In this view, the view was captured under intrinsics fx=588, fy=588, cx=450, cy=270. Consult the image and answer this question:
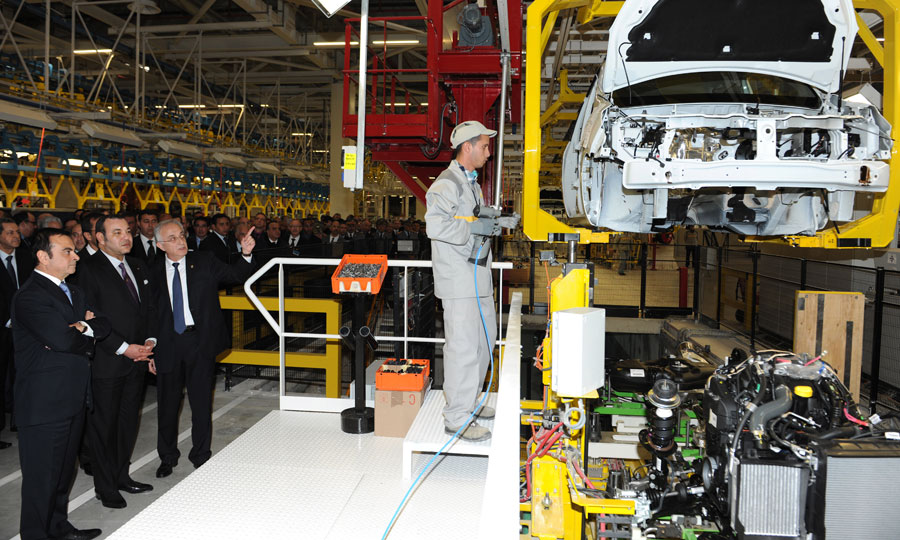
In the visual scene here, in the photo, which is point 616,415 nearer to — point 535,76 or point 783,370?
point 783,370

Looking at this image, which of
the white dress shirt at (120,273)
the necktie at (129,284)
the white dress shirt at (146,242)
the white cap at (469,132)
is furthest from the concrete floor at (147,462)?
the white cap at (469,132)

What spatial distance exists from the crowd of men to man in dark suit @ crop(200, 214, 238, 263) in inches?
120

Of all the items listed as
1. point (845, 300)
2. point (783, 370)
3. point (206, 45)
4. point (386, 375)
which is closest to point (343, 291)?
point (386, 375)

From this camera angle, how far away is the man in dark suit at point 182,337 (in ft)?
15.2

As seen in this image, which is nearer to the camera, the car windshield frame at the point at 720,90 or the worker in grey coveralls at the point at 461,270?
the worker in grey coveralls at the point at 461,270

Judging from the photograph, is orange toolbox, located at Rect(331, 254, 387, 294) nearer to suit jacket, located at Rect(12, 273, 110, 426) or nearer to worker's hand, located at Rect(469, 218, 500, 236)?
worker's hand, located at Rect(469, 218, 500, 236)

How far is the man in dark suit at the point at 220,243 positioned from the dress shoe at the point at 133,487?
4.49 meters

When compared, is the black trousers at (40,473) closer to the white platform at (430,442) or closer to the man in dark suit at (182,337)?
the man in dark suit at (182,337)

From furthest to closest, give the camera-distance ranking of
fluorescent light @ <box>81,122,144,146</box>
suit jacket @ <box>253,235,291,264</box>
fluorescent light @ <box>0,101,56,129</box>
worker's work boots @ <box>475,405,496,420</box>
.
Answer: fluorescent light @ <box>81,122,144,146</box> → fluorescent light @ <box>0,101,56,129</box> → suit jacket @ <box>253,235,291,264</box> → worker's work boots @ <box>475,405,496,420</box>

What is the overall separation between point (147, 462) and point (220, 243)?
449 centimetres

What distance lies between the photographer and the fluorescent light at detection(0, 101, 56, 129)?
7855mm

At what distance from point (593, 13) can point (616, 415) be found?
3820 mm

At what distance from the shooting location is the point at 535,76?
440 cm

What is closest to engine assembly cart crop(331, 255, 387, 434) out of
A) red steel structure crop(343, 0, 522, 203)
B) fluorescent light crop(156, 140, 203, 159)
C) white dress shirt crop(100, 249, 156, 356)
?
white dress shirt crop(100, 249, 156, 356)
